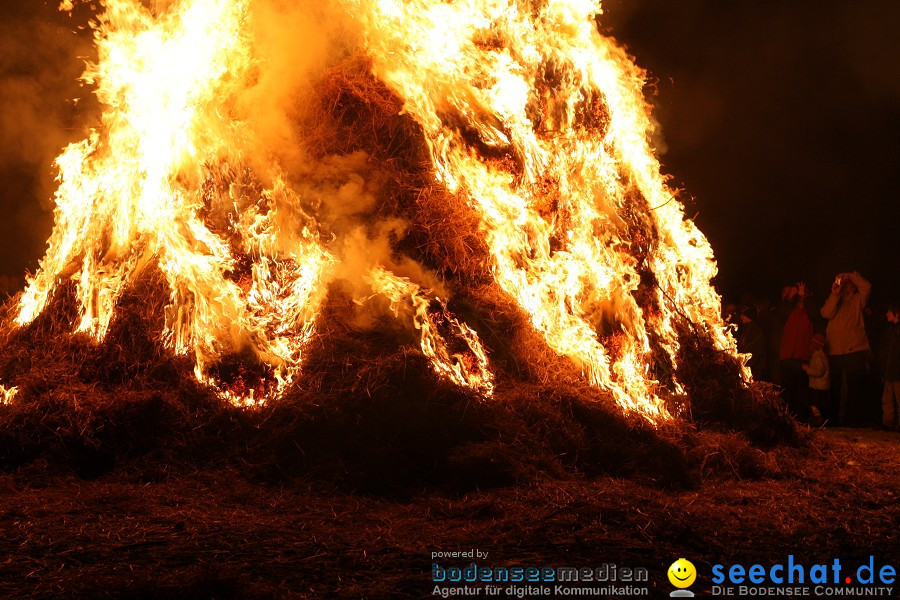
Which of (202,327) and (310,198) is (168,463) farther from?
(310,198)

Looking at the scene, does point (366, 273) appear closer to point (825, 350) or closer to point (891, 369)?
point (825, 350)

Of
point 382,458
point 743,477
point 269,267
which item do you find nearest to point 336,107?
point 269,267

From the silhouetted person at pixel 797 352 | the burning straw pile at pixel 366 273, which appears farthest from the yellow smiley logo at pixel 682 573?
the silhouetted person at pixel 797 352

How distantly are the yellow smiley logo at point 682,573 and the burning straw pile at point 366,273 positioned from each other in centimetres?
209

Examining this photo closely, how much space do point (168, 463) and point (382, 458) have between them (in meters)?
1.86

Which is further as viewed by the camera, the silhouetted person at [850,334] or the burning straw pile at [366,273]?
the silhouetted person at [850,334]

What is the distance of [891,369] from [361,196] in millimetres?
7190

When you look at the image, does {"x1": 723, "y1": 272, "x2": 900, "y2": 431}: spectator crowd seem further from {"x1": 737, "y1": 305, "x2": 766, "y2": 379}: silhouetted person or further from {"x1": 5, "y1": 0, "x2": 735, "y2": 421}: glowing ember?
{"x1": 5, "y1": 0, "x2": 735, "y2": 421}: glowing ember

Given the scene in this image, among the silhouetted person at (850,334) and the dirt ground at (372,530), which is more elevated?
the silhouetted person at (850,334)

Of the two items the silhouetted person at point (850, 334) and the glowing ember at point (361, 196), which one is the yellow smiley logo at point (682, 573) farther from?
the silhouetted person at point (850, 334)

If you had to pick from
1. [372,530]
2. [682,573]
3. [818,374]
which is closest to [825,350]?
[818,374]

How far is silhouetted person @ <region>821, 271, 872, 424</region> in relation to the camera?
10430mm

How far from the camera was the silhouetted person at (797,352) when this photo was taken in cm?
1069

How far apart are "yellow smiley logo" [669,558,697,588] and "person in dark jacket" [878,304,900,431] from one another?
22.7ft
